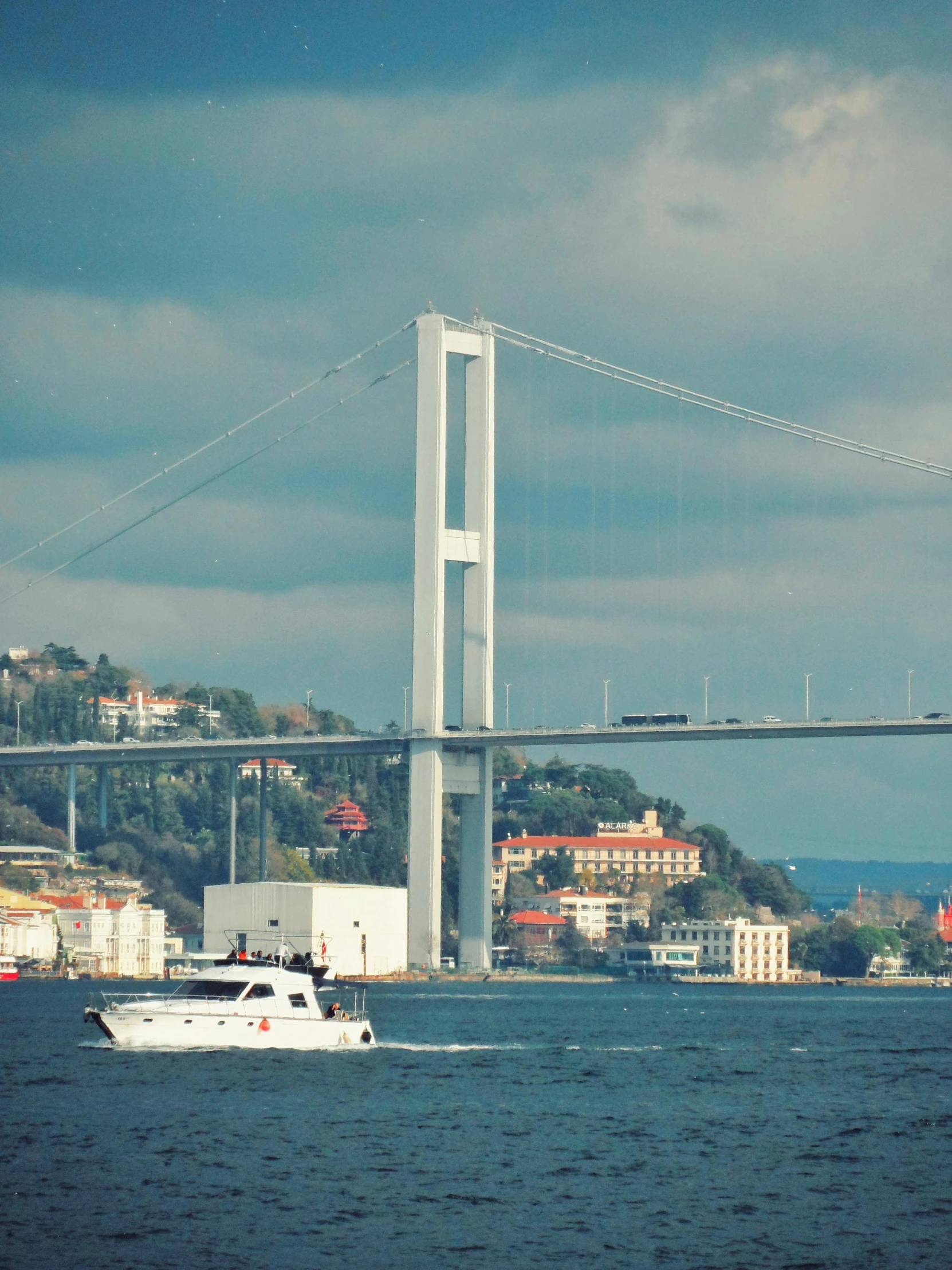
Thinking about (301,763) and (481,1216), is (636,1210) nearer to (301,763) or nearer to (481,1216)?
(481,1216)

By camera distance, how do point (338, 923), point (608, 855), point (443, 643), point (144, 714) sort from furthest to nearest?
1. point (144, 714)
2. point (608, 855)
3. point (338, 923)
4. point (443, 643)

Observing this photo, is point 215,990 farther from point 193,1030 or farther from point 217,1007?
point 193,1030

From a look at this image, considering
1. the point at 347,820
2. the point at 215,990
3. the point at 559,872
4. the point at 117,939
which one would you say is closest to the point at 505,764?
the point at 559,872

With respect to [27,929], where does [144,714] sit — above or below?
above

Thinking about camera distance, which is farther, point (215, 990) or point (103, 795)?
point (103, 795)

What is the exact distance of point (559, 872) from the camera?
5453 inches

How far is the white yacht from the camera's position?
35.0 meters

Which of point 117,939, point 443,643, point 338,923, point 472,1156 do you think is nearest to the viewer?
point 472,1156

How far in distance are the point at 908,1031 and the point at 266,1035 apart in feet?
76.4

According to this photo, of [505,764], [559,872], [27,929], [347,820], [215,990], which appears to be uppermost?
[505,764]

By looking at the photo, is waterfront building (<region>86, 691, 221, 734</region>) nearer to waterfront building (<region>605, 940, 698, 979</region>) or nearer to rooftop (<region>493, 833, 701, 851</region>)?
rooftop (<region>493, 833, 701, 851</region>)

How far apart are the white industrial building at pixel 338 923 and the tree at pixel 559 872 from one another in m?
58.3

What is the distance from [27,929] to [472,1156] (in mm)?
74180

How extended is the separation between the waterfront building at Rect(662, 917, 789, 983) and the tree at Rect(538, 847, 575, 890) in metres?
17.2
